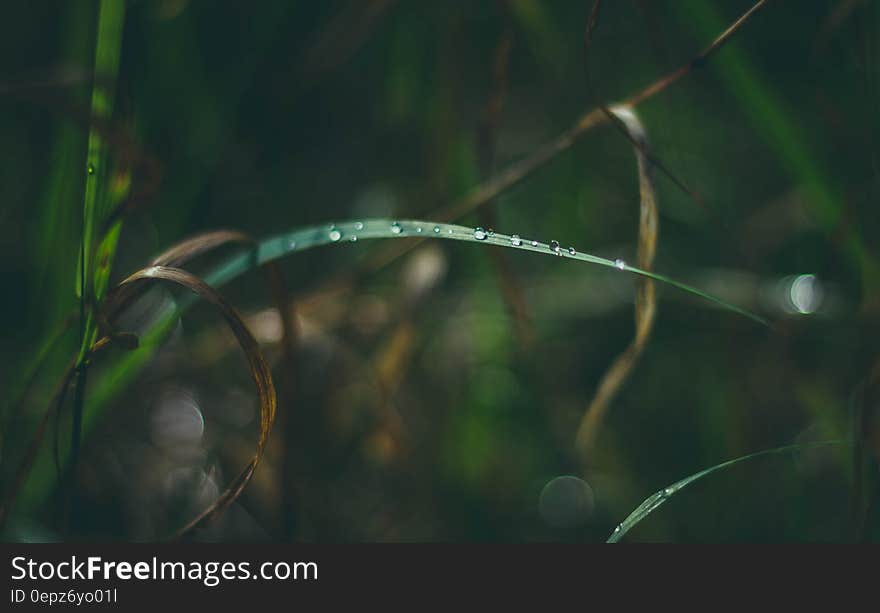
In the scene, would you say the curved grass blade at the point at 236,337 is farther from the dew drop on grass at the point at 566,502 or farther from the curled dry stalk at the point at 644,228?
the dew drop on grass at the point at 566,502

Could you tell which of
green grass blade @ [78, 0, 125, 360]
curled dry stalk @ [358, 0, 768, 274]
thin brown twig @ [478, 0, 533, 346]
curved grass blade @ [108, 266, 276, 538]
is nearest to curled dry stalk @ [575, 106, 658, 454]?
curled dry stalk @ [358, 0, 768, 274]

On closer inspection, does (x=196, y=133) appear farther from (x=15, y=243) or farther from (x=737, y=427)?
(x=737, y=427)

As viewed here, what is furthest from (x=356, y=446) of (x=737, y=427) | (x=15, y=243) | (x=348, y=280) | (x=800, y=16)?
(x=800, y=16)

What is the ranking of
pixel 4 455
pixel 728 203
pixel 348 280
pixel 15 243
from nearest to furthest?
pixel 4 455 < pixel 348 280 < pixel 15 243 < pixel 728 203

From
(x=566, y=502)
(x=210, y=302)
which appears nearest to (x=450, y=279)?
(x=566, y=502)

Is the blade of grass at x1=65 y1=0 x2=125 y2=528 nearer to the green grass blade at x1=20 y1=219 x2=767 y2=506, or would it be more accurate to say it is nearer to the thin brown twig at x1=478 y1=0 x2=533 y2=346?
the green grass blade at x1=20 y1=219 x2=767 y2=506
